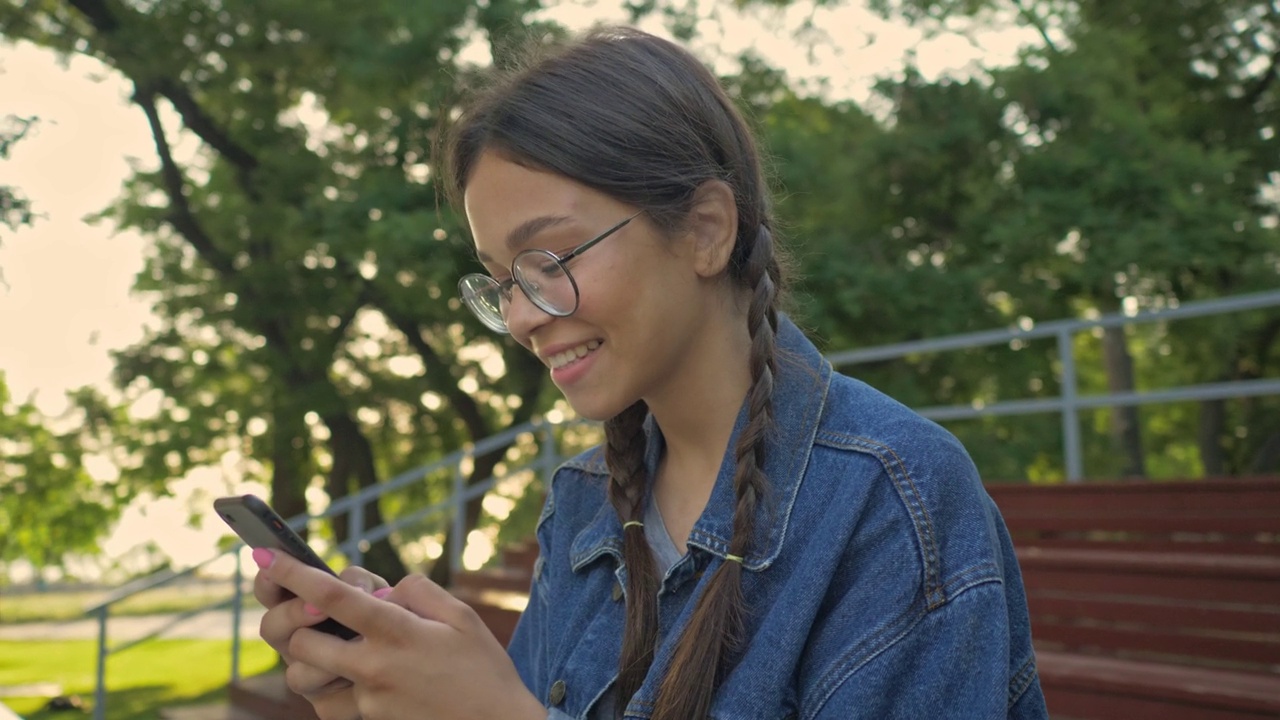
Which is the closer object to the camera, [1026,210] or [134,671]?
[1026,210]

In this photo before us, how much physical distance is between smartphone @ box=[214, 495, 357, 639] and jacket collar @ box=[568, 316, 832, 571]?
40 centimetres

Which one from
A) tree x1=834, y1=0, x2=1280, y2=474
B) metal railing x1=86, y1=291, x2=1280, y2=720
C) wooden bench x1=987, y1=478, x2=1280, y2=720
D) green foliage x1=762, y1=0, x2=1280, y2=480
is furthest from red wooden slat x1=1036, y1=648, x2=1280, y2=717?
tree x1=834, y1=0, x2=1280, y2=474

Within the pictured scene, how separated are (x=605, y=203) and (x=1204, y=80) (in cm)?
1182

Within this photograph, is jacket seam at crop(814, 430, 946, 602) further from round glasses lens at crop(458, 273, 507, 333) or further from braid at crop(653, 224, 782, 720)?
round glasses lens at crop(458, 273, 507, 333)

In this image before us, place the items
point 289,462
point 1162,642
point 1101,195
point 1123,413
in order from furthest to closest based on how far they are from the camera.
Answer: point 289,462 < point 1123,413 < point 1101,195 < point 1162,642

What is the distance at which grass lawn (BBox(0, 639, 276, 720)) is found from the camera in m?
11.5

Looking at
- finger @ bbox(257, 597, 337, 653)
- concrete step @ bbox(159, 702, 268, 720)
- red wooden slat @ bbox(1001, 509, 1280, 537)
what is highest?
finger @ bbox(257, 597, 337, 653)

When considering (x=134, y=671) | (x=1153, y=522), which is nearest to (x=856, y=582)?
(x=1153, y=522)

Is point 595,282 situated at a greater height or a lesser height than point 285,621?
greater

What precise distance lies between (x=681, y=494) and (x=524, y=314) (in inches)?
12.6

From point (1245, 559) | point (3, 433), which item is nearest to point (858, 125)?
point (1245, 559)

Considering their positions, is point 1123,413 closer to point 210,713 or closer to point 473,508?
point 473,508

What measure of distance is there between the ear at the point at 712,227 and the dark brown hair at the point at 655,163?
17 millimetres

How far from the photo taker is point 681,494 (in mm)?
1465
